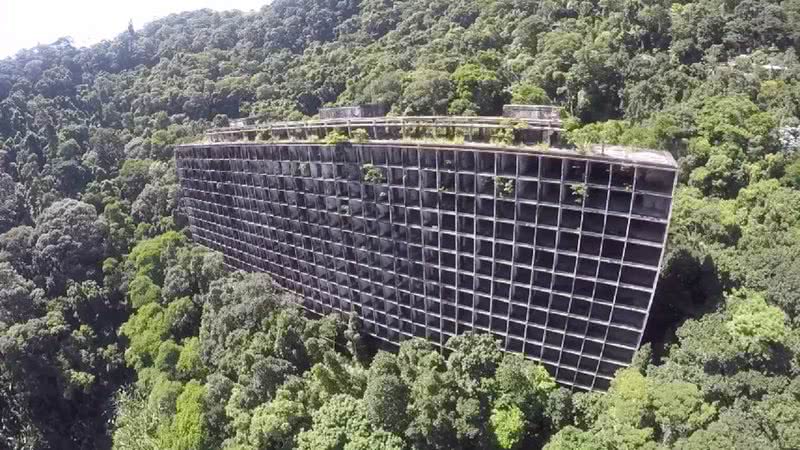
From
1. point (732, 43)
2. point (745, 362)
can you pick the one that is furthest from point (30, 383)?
point (732, 43)

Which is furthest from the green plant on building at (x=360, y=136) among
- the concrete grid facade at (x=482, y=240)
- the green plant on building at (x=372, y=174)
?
the green plant on building at (x=372, y=174)

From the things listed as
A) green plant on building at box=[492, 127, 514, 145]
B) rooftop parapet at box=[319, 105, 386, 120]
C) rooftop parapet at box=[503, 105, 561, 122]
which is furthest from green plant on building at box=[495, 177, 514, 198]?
rooftop parapet at box=[319, 105, 386, 120]

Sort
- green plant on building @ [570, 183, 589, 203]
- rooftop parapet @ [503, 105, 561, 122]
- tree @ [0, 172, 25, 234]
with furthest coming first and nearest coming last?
tree @ [0, 172, 25, 234] < rooftop parapet @ [503, 105, 561, 122] < green plant on building @ [570, 183, 589, 203]

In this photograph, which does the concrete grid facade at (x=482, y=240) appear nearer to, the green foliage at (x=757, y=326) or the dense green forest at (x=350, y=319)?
the dense green forest at (x=350, y=319)

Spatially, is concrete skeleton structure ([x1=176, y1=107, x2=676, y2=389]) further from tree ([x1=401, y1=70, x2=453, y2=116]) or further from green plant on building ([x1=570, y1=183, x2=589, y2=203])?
tree ([x1=401, y1=70, x2=453, y2=116])

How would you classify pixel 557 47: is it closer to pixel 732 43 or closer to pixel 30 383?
pixel 732 43

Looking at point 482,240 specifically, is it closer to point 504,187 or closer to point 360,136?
point 504,187
